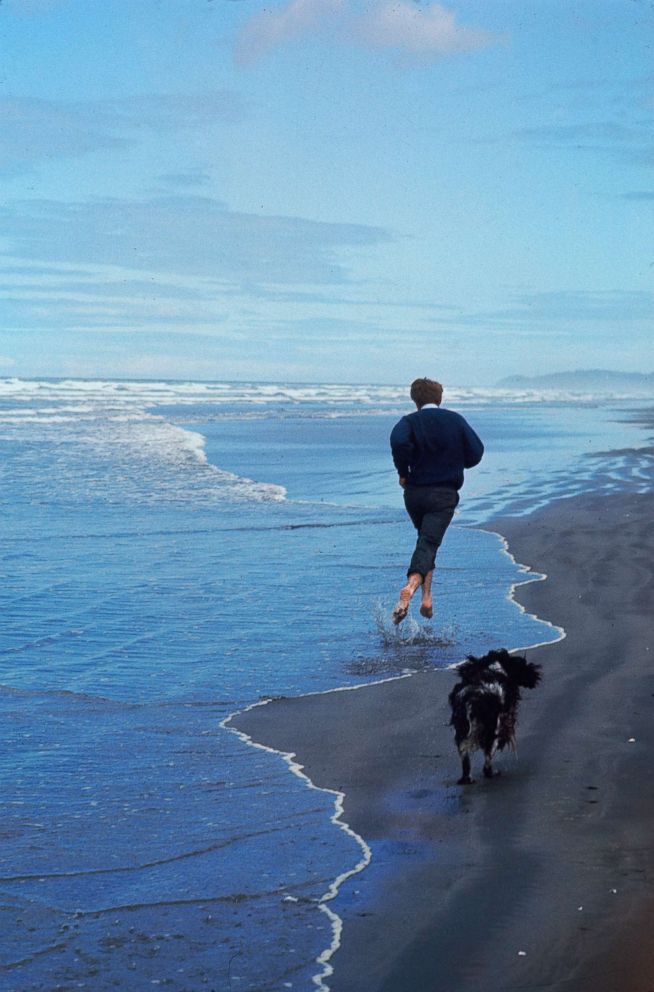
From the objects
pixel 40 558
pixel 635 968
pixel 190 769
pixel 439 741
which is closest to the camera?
pixel 635 968

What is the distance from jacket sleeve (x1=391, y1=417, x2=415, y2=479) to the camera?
8625 millimetres

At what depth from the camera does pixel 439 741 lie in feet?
19.8

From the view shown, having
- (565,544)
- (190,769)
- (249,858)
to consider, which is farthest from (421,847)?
(565,544)

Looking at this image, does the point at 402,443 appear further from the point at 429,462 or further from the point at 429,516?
the point at 429,516

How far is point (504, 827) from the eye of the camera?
468 cm

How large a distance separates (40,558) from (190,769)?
6.86 meters

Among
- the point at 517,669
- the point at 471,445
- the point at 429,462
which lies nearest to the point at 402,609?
the point at 429,462

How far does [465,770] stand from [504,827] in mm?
617

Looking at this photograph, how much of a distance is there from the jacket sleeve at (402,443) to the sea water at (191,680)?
4.05 feet

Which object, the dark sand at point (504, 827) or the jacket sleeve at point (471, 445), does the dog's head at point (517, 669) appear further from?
the jacket sleeve at point (471, 445)

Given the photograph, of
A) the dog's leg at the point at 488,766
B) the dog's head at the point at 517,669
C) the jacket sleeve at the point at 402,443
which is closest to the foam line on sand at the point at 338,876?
the dog's leg at the point at 488,766

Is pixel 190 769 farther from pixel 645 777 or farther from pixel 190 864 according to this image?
pixel 645 777

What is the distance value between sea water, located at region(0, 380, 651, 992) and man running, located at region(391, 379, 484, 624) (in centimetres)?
56

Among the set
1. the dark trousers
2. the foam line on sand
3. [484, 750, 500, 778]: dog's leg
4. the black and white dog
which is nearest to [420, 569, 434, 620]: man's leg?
the dark trousers
